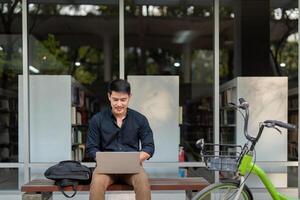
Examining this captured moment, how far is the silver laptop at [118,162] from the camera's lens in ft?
12.0

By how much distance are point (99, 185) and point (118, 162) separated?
0.71 feet

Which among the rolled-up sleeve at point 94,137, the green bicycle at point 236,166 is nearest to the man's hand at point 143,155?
the rolled-up sleeve at point 94,137

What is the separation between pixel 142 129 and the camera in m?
3.97

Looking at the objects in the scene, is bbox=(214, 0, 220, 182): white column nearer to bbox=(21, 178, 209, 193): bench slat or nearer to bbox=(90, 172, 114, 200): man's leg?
bbox=(21, 178, 209, 193): bench slat

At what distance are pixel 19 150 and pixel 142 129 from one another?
2.58m

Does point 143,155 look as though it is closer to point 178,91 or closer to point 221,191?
point 221,191

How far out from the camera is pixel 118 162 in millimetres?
3680

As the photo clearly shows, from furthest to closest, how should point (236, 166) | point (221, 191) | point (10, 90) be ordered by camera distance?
point (10, 90), point (221, 191), point (236, 166)

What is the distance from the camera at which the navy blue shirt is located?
3.91 meters

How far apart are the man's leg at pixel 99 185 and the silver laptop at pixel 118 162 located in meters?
0.04

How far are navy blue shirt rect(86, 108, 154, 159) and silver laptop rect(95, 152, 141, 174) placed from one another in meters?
0.22

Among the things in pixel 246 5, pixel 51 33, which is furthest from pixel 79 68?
pixel 246 5

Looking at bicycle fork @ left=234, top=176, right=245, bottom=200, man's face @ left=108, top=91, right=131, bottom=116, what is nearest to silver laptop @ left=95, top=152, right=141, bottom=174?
man's face @ left=108, top=91, right=131, bottom=116

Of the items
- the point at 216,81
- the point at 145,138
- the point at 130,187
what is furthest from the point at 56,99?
the point at 130,187
